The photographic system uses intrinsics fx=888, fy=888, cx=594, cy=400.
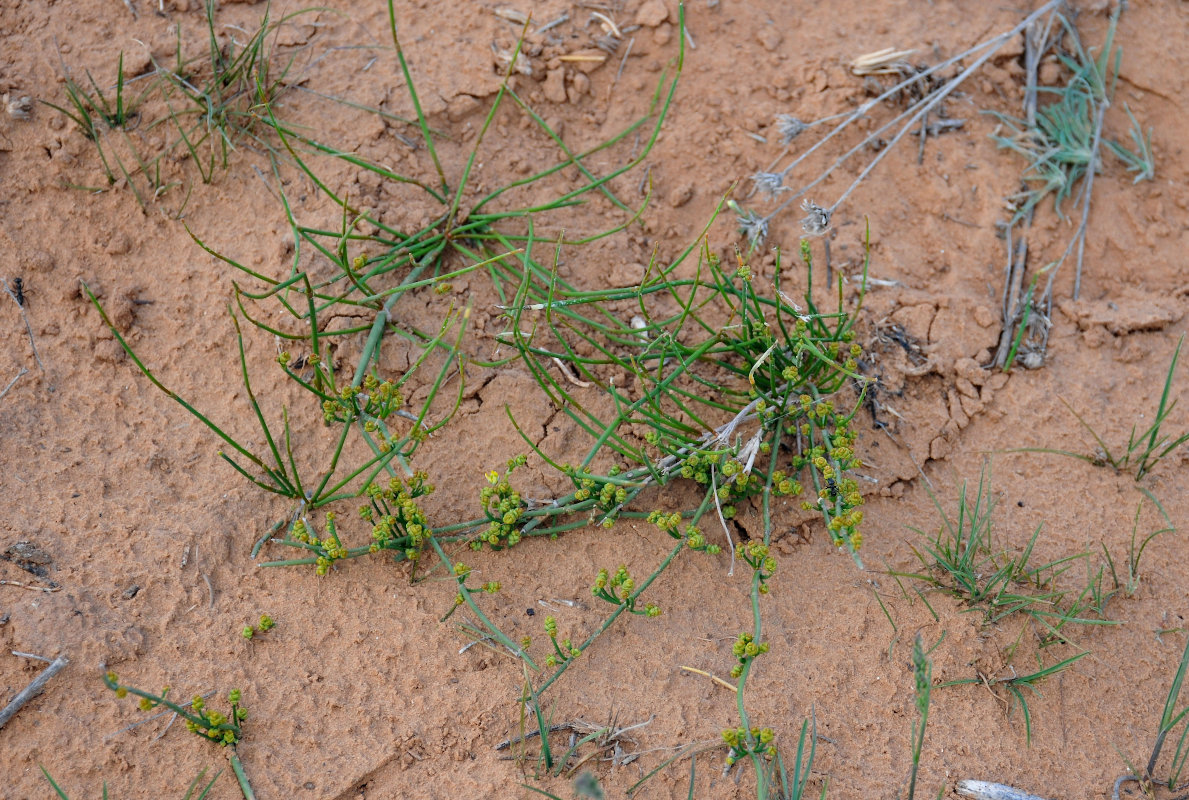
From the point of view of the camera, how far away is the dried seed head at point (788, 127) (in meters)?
2.77

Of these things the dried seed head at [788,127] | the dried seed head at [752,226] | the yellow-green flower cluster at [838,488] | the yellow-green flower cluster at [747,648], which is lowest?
the yellow-green flower cluster at [747,648]

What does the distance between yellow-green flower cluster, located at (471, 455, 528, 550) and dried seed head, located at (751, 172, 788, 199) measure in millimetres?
1190

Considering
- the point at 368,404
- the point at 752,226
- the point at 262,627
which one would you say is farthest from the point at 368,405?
the point at 752,226

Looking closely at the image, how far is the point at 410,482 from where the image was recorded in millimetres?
2025

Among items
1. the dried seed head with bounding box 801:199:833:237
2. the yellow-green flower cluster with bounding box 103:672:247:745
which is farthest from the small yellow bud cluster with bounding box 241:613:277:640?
the dried seed head with bounding box 801:199:833:237

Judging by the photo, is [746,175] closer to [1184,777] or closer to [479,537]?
[479,537]

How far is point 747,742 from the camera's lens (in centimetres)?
185

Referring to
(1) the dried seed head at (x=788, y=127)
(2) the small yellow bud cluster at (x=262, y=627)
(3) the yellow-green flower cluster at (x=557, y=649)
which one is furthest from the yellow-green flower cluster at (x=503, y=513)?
(1) the dried seed head at (x=788, y=127)

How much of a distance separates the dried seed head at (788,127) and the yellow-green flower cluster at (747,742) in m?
1.79

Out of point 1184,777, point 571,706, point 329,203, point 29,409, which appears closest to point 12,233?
point 29,409

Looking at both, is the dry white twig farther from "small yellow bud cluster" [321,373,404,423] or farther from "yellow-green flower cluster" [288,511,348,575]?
"small yellow bud cluster" [321,373,404,423]

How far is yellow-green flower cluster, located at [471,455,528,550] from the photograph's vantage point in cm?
205

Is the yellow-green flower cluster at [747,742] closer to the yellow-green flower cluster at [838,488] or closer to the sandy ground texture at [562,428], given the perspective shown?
the sandy ground texture at [562,428]

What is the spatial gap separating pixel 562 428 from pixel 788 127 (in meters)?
1.23
